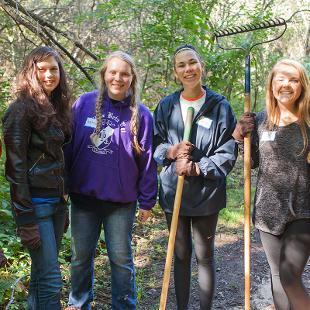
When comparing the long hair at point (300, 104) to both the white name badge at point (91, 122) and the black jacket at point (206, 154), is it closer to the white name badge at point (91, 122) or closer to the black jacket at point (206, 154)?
the black jacket at point (206, 154)

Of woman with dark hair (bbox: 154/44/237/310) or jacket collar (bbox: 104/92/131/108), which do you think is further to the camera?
jacket collar (bbox: 104/92/131/108)

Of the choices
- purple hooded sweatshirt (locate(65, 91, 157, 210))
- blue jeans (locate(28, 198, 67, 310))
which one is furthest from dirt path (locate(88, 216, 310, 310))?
purple hooded sweatshirt (locate(65, 91, 157, 210))

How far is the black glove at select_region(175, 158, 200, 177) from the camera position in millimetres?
2986

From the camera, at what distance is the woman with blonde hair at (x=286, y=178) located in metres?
2.85

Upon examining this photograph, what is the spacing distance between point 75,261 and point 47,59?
5.28 ft

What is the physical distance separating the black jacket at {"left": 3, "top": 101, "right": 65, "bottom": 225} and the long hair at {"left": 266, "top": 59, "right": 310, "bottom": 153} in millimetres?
1575

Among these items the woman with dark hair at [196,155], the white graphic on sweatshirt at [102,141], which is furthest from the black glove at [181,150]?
the white graphic on sweatshirt at [102,141]

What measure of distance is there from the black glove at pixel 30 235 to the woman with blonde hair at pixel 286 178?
1609mm

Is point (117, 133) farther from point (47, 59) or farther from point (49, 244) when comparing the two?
point (49, 244)

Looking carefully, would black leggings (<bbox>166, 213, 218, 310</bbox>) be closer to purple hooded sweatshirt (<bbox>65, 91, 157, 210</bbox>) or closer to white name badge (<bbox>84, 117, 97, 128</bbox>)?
purple hooded sweatshirt (<bbox>65, 91, 157, 210</bbox>)

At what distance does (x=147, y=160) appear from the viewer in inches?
128

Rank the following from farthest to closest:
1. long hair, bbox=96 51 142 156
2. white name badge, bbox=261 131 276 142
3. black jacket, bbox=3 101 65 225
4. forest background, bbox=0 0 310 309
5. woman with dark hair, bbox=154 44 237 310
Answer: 1. forest background, bbox=0 0 310 309
2. long hair, bbox=96 51 142 156
3. woman with dark hair, bbox=154 44 237 310
4. white name badge, bbox=261 131 276 142
5. black jacket, bbox=3 101 65 225

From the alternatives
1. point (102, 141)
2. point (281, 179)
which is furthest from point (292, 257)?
point (102, 141)

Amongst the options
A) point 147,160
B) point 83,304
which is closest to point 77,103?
point 147,160
